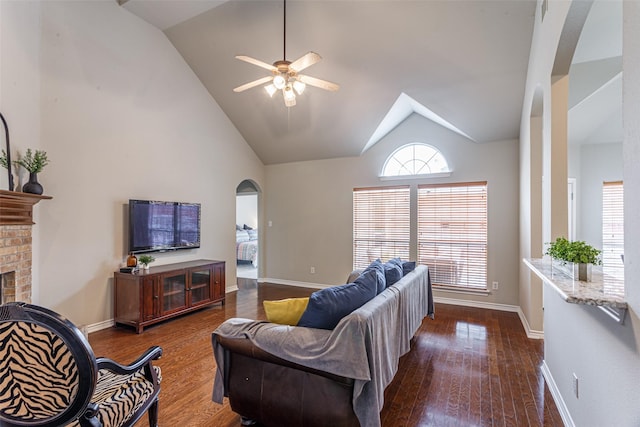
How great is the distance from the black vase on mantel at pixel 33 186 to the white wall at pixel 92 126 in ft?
0.78

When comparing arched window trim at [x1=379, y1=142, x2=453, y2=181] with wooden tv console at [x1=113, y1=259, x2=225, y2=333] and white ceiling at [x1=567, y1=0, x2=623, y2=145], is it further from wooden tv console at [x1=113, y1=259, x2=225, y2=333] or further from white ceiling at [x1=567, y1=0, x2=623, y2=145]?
wooden tv console at [x1=113, y1=259, x2=225, y2=333]

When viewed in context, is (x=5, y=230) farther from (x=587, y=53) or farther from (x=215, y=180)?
(x=587, y=53)

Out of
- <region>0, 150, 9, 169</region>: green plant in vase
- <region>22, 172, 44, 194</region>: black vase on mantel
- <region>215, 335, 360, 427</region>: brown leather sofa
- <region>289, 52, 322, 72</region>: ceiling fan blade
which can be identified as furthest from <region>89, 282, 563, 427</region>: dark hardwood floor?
<region>289, 52, 322, 72</region>: ceiling fan blade

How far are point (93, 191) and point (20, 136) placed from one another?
846 mm

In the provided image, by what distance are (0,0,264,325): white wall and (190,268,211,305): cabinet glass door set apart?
50 cm

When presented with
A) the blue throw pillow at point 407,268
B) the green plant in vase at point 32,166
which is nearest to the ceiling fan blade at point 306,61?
the blue throw pillow at point 407,268

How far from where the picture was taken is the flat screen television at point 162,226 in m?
3.90

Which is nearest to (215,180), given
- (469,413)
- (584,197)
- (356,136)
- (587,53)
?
(356,136)

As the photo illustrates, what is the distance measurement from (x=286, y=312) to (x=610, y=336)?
1.66m

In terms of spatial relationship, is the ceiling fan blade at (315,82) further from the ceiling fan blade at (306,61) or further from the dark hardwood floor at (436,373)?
the dark hardwood floor at (436,373)

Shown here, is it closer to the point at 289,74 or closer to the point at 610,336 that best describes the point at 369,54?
the point at 289,74

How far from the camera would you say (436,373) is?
266cm

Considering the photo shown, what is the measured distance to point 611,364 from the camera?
A: 132 centimetres

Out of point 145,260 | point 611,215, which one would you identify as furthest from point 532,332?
point 145,260
